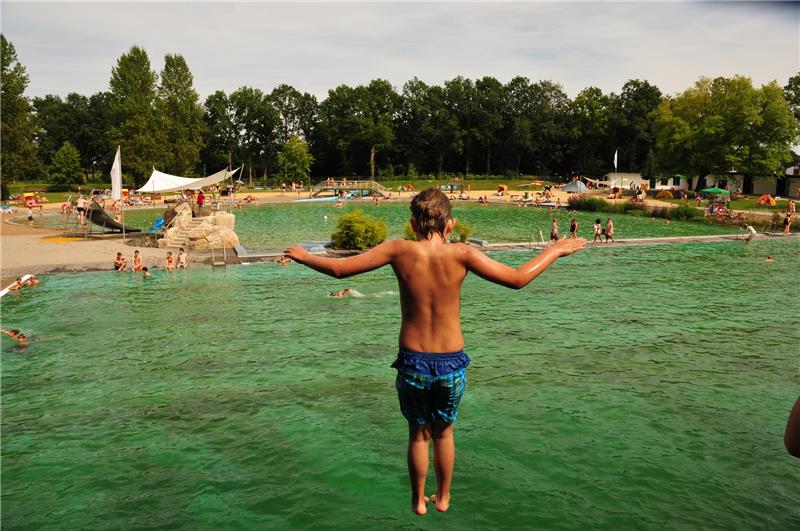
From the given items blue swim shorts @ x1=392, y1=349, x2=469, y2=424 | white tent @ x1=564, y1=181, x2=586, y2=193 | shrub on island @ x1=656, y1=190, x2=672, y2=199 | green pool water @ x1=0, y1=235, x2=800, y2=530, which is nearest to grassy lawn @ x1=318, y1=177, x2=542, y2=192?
white tent @ x1=564, y1=181, x2=586, y2=193

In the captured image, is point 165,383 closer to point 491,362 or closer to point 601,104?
point 491,362

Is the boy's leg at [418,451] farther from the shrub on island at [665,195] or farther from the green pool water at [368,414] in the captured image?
the shrub on island at [665,195]

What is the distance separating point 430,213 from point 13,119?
260 feet

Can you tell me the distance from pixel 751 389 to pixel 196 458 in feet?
35.1

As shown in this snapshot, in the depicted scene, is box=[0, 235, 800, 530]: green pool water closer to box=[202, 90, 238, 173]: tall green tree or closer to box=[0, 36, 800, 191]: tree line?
box=[0, 36, 800, 191]: tree line

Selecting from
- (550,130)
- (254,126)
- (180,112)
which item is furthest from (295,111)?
(550,130)

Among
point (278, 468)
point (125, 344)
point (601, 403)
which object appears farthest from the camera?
point (125, 344)

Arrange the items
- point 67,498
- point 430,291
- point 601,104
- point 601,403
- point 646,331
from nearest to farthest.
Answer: point 430,291
point 67,498
point 601,403
point 646,331
point 601,104

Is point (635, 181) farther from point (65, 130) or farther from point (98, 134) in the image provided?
point (65, 130)

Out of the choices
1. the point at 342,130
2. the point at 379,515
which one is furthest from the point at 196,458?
the point at 342,130

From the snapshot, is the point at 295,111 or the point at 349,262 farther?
the point at 295,111

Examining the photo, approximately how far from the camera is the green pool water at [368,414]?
7812mm

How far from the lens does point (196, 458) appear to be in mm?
9156

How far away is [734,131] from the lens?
67.3 metres
